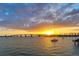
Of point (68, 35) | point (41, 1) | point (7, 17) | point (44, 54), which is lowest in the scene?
point (44, 54)

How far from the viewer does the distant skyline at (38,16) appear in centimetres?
286

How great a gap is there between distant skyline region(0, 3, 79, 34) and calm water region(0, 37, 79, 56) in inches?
6.0

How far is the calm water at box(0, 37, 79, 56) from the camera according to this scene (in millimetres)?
2834

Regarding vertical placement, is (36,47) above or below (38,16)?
below

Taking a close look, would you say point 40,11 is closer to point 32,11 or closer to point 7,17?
point 32,11

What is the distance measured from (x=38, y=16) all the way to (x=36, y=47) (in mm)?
456

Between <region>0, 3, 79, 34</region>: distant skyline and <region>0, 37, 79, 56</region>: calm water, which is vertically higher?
<region>0, 3, 79, 34</region>: distant skyline

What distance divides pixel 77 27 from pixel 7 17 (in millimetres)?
1035

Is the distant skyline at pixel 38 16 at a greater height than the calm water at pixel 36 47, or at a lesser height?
greater

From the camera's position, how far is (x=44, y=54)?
2.86 meters

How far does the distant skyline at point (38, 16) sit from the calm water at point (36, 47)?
152 millimetres

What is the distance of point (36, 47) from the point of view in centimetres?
286

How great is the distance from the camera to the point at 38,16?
2.88 meters

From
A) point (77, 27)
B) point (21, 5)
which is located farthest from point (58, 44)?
point (21, 5)
